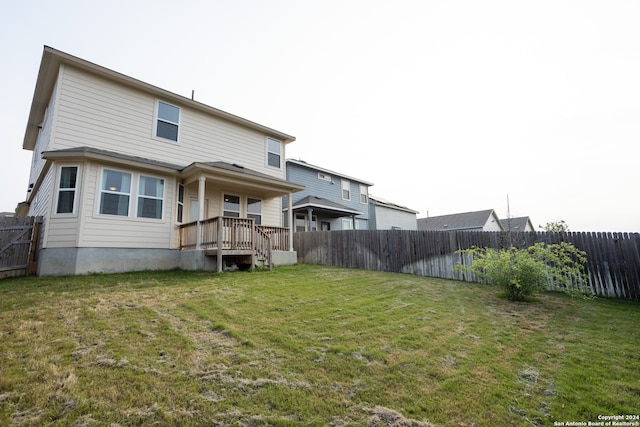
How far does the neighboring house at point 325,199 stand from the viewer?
17.7 m

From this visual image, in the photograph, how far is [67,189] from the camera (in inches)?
334

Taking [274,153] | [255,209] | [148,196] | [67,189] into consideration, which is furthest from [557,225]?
[67,189]

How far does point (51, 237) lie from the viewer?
8195mm

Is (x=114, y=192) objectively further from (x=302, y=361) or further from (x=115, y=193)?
(x=302, y=361)

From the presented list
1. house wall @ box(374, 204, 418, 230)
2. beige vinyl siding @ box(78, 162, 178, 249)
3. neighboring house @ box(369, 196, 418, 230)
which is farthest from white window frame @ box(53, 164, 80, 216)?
house wall @ box(374, 204, 418, 230)

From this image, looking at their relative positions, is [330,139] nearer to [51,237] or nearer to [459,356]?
[51,237]

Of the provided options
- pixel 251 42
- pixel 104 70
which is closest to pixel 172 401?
pixel 104 70

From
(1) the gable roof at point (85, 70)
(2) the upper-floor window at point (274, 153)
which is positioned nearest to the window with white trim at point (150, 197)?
→ (1) the gable roof at point (85, 70)

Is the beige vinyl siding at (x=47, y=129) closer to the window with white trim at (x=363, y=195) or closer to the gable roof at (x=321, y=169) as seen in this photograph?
the gable roof at (x=321, y=169)

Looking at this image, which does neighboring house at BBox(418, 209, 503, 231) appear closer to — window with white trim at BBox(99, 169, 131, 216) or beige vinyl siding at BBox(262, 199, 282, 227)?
beige vinyl siding at BBox(262, 199, 282, 227)

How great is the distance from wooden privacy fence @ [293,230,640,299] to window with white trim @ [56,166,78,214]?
9106 millimetres

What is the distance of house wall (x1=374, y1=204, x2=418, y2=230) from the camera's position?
24250mm

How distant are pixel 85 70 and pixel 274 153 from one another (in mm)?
7676

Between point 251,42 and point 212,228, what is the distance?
8.35m
